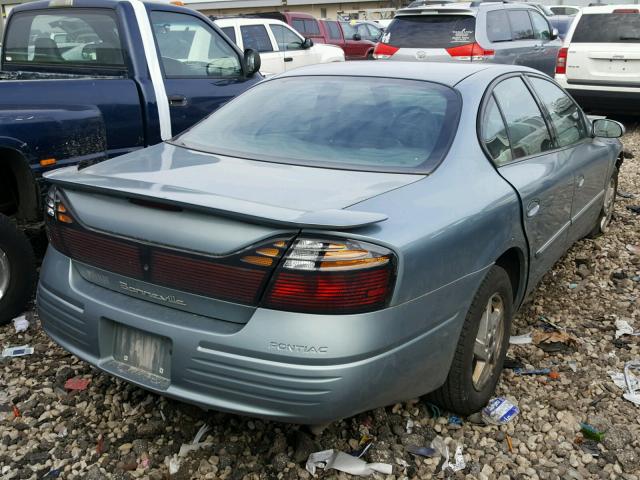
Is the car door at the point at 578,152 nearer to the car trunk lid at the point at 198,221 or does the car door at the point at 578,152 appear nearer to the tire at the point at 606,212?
the tire at the point at 606,212

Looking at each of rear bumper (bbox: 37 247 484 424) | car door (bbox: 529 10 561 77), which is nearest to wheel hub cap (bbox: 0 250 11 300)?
rear bumper (bbox: 37 247 484 424)

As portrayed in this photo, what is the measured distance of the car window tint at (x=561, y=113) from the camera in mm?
4166

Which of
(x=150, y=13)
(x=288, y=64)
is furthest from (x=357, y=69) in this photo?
(x=288, y=64)

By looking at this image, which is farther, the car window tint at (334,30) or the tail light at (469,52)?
the car window tint at (334,30)

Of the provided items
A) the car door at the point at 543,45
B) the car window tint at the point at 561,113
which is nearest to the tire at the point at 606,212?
the car window tint at the point at 561,113

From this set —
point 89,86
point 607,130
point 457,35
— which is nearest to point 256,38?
point 457,35

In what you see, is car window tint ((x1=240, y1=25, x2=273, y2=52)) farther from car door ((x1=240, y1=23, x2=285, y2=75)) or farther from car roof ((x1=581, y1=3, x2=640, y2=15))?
car roof ((x1=581, y1=3, x2=640, y2=15))

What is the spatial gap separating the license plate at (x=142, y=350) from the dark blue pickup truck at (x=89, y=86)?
1645 mm

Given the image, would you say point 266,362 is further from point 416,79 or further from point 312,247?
point 416,79

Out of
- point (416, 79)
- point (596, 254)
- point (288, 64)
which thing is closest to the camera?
point (416, 79)

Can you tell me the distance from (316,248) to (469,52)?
29.2ft

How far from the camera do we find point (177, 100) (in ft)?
16.6

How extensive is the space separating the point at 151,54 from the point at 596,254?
12.7 ft

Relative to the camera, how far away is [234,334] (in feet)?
7.68
